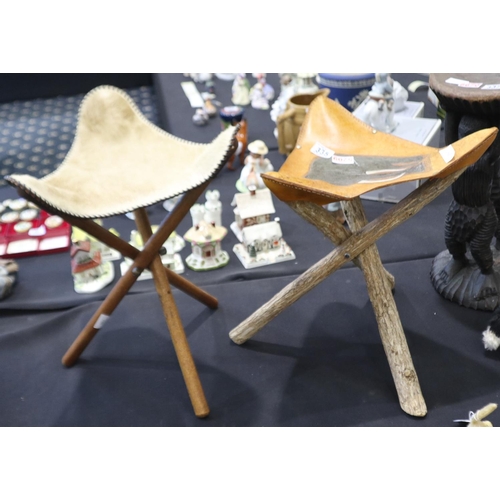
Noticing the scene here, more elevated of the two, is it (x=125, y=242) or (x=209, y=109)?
(x=125, y=242)

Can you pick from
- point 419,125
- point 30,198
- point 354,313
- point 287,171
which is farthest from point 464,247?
point 30,198

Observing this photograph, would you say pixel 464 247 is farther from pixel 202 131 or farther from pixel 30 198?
pixel 202 131

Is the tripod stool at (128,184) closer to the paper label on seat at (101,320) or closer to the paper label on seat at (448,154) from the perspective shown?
the paper label on seat at (101,320)

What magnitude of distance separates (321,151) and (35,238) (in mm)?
1355

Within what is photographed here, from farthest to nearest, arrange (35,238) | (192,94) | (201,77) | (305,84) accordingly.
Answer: (201,77)
(192,94)
(305,84)
(35,238)

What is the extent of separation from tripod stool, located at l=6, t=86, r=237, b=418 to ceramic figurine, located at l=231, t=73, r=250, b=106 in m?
1.73

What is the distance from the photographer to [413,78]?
3758 mm

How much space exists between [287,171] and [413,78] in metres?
2.44

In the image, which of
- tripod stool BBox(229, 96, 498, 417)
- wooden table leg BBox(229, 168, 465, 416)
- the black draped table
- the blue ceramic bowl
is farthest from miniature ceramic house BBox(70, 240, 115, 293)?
the blue ceramic bowl

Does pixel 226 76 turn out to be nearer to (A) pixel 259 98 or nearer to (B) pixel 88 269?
(A) pixel 259 98

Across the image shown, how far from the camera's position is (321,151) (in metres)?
1.77

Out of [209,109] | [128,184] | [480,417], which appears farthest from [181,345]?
[209,109]

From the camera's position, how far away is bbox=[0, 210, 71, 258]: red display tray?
7.90ft

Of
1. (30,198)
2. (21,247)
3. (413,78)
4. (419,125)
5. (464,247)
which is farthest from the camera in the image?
(413,78)
